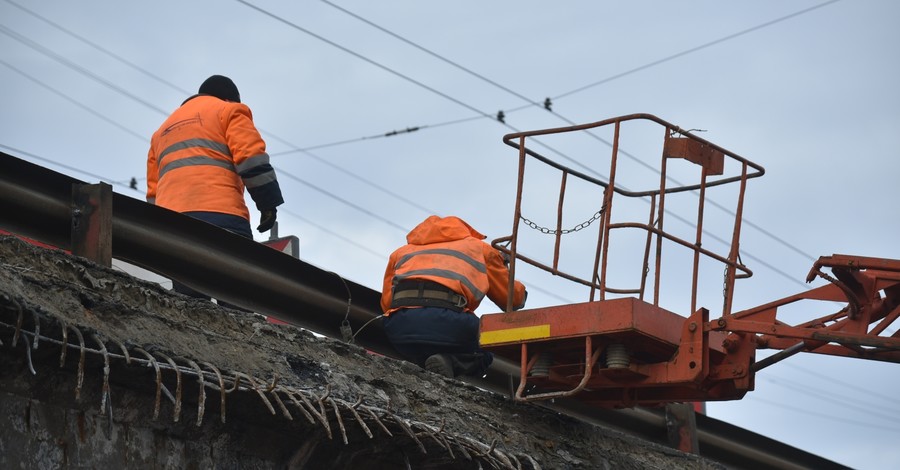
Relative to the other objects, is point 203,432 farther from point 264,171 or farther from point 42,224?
point 264,171

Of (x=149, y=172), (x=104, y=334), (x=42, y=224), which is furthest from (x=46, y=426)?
(x=149, y=172)

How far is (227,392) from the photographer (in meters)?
4.95

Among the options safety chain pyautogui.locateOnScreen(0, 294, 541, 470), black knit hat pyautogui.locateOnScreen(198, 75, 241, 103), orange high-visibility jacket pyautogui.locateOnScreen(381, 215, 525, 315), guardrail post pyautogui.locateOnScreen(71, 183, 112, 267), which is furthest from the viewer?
black knit hat pyautogui.locateOnScreen(198, 75, 241, 103)

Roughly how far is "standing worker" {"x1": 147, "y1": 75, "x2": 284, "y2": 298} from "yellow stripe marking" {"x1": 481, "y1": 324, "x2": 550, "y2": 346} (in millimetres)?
1546

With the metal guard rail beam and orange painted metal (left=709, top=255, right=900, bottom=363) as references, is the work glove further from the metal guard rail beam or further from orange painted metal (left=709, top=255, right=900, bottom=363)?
orange painted metal (left=709, top=255, right=900, bottom=363)

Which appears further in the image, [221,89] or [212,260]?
[221,89]

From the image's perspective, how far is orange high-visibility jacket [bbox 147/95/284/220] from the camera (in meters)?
7.48

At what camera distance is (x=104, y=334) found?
479 centimetres

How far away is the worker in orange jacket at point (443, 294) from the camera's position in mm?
7336

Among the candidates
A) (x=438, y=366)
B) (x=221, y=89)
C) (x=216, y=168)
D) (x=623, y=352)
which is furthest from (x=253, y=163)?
(x=623, y=352)

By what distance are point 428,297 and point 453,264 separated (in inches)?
9.9

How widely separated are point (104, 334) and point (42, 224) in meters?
1.37

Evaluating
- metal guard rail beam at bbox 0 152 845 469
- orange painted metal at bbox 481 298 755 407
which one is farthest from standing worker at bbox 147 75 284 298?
orange painted metal at bbox 481 298 755 407

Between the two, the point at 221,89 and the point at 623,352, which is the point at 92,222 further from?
the point at 623,352
